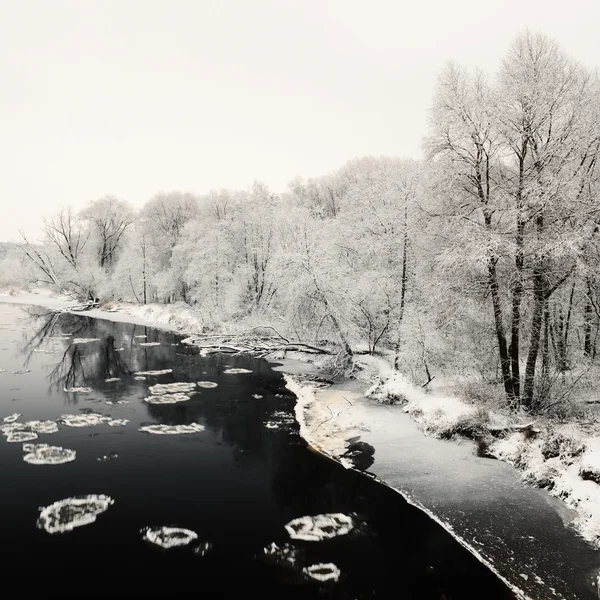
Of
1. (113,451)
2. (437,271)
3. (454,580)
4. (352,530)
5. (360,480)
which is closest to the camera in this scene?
(454,580)

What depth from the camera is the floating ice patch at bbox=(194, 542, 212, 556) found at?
276 inches

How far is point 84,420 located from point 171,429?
2901 millimetres

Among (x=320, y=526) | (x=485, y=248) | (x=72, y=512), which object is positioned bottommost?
(x=320, y=526)

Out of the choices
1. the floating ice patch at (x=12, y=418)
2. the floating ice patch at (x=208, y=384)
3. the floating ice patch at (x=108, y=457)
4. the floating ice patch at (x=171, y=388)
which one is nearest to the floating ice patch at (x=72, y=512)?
the floating ice patch at (x=108, y=457)

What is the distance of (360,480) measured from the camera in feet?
32.2

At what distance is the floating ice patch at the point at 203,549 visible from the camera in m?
7.01

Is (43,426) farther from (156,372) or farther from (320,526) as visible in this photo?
(320,526)

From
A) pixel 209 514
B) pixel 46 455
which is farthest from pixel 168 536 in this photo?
pixel 46 455

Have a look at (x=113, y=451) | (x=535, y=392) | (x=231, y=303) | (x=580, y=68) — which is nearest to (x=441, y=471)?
(x=535, y=392)

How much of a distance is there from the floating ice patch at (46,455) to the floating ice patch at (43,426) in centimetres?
103

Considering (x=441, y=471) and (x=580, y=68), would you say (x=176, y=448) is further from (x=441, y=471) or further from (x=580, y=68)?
(x=580, y=68)

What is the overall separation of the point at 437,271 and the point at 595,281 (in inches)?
178

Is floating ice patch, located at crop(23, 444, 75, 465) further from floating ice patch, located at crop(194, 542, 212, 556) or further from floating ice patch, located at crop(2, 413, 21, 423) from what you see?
floating ice patch, located at crop(194, 542, 212, 556)

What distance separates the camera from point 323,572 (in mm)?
6621
